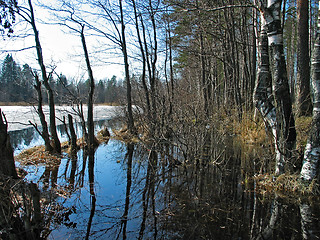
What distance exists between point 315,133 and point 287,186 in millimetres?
1114

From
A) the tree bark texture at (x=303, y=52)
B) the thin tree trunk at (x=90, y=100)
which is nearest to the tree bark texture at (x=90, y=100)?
the thin tree trunk at (x=90, y=100)

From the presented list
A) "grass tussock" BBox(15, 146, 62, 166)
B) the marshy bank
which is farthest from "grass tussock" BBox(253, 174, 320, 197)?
"grass tussock" BBox(15, 146, 62, 166)

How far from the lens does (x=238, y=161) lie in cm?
713

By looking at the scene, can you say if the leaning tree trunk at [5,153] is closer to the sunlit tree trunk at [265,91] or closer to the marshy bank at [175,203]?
the marshy bank at [175,203]

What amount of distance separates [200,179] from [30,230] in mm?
3664

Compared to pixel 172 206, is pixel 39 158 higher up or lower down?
higher up

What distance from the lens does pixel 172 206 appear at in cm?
431

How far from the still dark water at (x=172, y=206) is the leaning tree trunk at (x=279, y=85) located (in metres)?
0.96

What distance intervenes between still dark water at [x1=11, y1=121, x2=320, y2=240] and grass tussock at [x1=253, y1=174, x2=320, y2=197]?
19cm

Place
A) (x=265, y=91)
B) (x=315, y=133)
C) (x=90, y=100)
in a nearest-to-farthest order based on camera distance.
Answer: (x=315, y=133) < (x=265, y=91) < (x=90, y=100)

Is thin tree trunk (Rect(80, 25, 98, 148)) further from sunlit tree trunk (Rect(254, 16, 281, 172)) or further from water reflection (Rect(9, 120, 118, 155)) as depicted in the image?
sunlit tree trunk (Rect(254, 16, 281, 172))

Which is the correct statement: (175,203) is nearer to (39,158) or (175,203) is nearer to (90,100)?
(39,158)

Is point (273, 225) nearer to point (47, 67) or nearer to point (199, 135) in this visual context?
point (199, 135)

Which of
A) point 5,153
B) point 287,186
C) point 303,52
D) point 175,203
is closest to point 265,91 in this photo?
point 287,186
